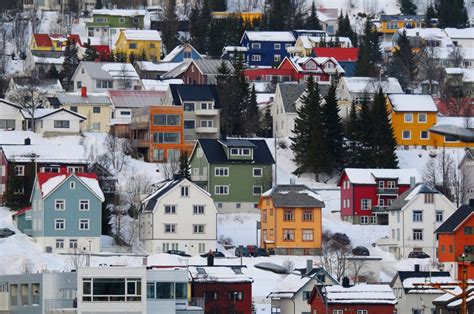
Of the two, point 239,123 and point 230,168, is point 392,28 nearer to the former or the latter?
point 239,123

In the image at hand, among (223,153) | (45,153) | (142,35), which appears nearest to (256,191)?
(223,153)

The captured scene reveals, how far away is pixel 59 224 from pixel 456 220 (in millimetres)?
17571

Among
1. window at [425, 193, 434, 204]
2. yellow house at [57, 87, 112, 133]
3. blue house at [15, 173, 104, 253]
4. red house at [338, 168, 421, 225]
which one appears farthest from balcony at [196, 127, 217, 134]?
window at [425, 193, 434, 204]

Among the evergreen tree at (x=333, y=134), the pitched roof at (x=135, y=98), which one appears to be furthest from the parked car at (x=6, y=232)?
the pitched roof at (x=135, y=98)

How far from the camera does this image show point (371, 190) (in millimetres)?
101750

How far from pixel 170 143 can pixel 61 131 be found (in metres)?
5.77

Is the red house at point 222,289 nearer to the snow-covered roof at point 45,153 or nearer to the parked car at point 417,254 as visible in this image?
the parked car at point 417,254

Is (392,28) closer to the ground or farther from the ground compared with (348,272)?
farther from the ground

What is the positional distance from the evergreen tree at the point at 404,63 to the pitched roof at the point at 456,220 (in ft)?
128

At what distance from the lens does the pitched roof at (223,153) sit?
10356 cm

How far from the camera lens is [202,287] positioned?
75.3 m

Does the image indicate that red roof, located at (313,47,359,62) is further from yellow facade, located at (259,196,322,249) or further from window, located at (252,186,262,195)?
yellow facade, located at (259,196,322,249)

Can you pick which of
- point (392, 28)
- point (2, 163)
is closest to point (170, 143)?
point (2, 163)

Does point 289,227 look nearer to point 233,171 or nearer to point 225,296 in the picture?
point 233,171
